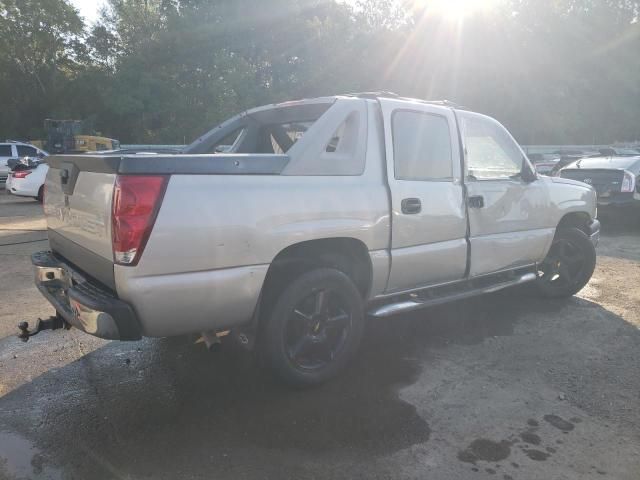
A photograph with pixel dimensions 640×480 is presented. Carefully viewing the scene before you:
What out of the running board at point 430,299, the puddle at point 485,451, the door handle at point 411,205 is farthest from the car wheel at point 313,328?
the puddle at point 485,451

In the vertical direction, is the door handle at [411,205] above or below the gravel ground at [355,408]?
above

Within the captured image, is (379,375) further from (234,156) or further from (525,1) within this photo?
(525,1)

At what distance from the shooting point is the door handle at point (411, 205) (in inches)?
152

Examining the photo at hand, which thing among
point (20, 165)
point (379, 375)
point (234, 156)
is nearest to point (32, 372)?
point (234, 156)

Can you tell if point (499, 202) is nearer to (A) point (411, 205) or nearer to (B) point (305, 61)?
(A) point (411, 205)

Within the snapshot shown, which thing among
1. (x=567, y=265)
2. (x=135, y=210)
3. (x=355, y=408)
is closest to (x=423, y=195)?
(x=355, y=408)

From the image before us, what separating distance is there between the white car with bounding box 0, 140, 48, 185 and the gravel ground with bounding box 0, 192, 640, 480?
59.0 feet

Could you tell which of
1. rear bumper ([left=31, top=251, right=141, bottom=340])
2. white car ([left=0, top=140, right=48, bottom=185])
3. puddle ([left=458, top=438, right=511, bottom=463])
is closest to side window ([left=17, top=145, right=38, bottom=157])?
white car ([left=0, top=140, right=48, bottom=185])

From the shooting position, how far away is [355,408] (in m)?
3.35

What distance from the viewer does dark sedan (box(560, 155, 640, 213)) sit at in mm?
10336

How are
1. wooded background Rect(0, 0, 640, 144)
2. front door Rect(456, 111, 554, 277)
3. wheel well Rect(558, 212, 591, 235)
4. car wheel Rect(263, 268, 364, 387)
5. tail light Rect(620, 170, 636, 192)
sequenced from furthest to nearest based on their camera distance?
wooded background Rect(0, 0, 640, 144) < tail light Rect(620, 170, 636, 192) < wheel well Rect(558, 212, 591, 235) < front door Rect(456, 111, 554, 277) < car wheel Rect(263, 268, 364, 387)

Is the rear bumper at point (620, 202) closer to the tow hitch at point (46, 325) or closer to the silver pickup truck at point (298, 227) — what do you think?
the silver pickup truck at point (298, 227)

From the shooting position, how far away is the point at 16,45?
36.8 meters

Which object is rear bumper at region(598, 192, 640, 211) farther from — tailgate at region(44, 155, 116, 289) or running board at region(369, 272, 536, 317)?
tailgate at region(44, 155, 116, 289)
